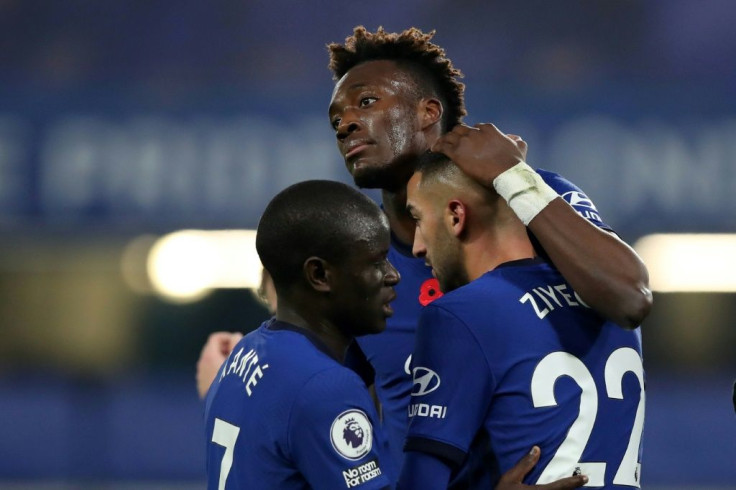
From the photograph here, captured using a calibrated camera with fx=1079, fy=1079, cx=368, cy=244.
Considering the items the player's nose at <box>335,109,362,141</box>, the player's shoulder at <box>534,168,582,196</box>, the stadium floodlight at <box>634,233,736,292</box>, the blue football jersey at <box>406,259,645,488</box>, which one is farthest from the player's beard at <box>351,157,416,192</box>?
the stadium floodlight at <box>634,233,736,292</box>

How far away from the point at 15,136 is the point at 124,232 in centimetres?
148

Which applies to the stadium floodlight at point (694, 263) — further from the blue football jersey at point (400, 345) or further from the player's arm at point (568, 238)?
the player's arm at point (568, 238)

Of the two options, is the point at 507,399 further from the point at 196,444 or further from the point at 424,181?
the point at 196,444

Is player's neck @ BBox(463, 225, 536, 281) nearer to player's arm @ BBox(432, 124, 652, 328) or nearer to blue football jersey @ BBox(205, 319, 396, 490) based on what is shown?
player's arm @ BBox(432, 124, 652, 328)

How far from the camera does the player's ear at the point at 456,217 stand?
2.58m

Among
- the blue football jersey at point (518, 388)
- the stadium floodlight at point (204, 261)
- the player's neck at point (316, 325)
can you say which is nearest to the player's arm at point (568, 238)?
the blue football jersey at point (518, 388)

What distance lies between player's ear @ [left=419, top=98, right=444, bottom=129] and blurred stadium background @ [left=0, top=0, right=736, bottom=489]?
6965mm

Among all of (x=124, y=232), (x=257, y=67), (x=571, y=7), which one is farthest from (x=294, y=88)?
(x=571, y=7)

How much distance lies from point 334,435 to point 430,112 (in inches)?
57.3

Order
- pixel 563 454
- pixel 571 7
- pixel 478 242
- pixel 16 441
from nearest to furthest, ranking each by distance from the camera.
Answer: pixel 563 454 < pixel 478 242 < pixel 16 441 < pixel 571 7

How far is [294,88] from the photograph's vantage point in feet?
35.4

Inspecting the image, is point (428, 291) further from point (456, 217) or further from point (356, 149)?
point (456, 217)

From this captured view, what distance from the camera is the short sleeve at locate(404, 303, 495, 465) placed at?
7.70 feet

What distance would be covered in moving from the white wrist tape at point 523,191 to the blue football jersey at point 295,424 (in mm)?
558
